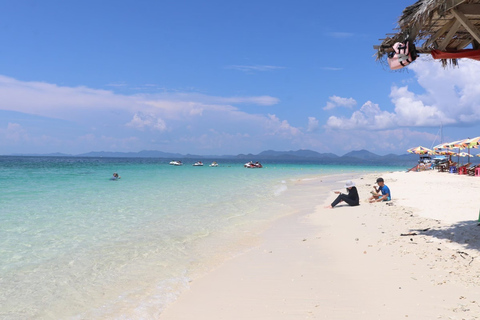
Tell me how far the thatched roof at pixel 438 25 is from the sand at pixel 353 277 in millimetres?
3925

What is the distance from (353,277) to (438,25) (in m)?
5.26

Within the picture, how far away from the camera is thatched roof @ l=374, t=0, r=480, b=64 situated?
551 centimetres

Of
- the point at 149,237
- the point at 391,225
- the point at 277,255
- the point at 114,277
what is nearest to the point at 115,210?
the point at 149,237

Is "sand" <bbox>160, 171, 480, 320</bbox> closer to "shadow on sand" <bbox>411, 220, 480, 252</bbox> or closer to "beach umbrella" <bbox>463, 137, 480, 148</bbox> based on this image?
"shadow on sand" <bbox>411, 220, 480, 252</bbox>

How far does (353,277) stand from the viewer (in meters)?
5.11

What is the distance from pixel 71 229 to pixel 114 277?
15.2ft

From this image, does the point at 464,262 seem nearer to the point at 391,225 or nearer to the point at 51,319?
the point at 391,225

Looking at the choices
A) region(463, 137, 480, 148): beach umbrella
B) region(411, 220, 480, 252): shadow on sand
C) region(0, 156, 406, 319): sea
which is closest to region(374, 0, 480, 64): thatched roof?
region(411, 220, 480, 252): shadow on sand

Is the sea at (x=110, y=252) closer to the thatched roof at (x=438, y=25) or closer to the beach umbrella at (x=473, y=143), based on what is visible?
the thatched roof at (x=438, y=25)

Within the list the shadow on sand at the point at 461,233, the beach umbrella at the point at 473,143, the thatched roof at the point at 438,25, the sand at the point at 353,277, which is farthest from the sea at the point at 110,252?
the beach umbrella at the point at 473,143

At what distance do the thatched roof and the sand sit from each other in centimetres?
392

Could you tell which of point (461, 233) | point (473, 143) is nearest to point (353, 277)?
point (461, 233)

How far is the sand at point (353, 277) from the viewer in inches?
160

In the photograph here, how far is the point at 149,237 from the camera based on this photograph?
868 centimetres
